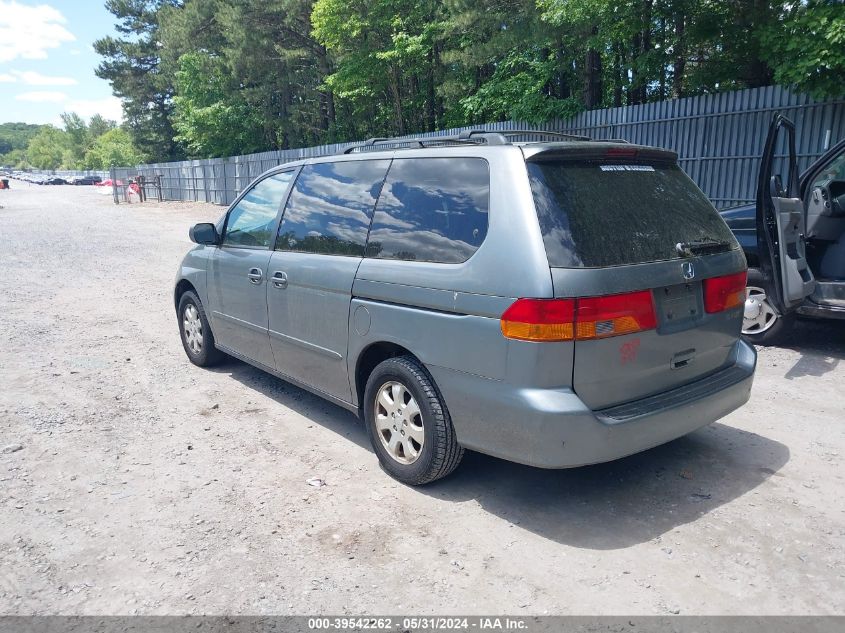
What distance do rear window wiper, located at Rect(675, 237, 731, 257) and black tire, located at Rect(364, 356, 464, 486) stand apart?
1514mm

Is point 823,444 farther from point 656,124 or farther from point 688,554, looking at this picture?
point 656,124

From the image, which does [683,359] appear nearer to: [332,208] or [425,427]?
[425,427]

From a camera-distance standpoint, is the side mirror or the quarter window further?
the side mirror

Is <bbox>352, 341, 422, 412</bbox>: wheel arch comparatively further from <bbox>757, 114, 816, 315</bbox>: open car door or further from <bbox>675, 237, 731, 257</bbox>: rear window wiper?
<bbox>757, 114, 816, 315</bbox>: open car door

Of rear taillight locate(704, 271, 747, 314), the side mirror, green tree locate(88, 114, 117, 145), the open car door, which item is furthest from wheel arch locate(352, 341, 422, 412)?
green tree locate(88, 114, 117, 145)

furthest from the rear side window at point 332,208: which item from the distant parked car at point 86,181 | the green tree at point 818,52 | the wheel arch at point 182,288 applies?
the distant parked car at point 86,181

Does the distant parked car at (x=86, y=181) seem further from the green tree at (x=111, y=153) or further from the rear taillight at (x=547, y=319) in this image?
the rear taillight at (x=547, y=319)

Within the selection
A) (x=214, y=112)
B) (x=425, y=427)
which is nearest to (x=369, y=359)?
(x=425, y=427)

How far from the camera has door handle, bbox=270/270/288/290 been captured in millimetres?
4504

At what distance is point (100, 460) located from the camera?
418 centimetres

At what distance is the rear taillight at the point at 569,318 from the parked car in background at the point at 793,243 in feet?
10.3

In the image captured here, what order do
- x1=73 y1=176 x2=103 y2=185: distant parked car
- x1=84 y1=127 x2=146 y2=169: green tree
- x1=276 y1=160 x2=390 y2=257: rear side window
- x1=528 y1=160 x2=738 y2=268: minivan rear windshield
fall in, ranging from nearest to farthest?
x1=528 y1=160 x2=738 y2=268: minivan rear windshield → x1=276 y1=160 x2=390 y2=257: rear side window → x1=73 y1=176 x2=103 y2=185: distant parked car → x1=84 y1=127 x2=146 y2=169: green tree

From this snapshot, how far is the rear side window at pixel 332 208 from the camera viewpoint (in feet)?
13.2

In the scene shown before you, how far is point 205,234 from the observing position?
5.45 m
